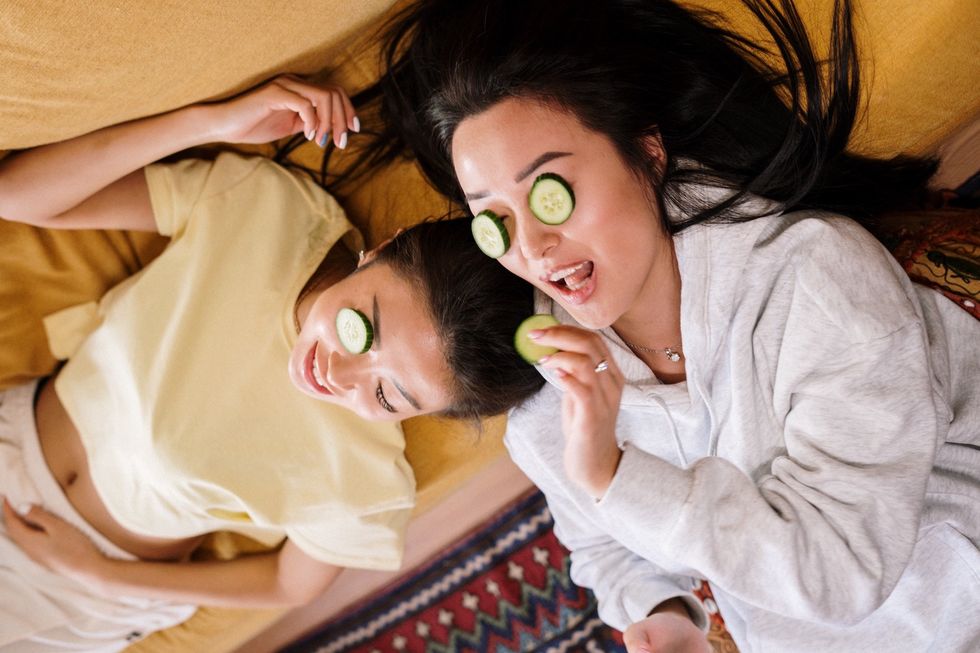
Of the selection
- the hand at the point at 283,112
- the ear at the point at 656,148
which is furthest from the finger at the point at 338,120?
the ear at the point at 656,148

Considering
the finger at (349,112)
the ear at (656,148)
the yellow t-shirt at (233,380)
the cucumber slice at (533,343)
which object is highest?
the ear at (656,148)

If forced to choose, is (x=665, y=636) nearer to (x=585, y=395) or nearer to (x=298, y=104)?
(x=585, y=395)

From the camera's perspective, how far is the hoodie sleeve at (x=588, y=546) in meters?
1.47

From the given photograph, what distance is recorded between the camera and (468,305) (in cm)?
130

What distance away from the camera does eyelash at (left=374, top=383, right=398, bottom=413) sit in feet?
4.34

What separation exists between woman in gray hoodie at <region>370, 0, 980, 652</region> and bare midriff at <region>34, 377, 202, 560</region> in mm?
1007

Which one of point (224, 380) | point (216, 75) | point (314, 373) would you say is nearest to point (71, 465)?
point (224, 380)

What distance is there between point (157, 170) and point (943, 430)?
4.61 feet

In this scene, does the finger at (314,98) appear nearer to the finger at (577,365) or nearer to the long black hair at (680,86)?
the long black hair at (680,86)

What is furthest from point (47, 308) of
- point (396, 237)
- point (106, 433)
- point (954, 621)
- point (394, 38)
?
point (954, 621)

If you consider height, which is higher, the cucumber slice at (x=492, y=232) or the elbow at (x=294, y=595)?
the cucumber slice at (x=492, y=232)

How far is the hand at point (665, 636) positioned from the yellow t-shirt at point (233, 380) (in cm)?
52

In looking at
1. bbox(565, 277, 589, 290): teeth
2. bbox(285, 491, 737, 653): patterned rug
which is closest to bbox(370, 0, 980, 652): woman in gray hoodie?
bbox(565, 277, 589, 290): teeth

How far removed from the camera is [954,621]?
123 cm
